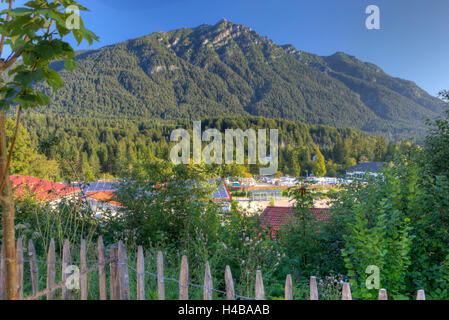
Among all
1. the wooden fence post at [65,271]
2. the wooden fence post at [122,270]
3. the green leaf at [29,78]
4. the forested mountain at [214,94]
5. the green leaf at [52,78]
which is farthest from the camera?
the forested mountain at [214,94]

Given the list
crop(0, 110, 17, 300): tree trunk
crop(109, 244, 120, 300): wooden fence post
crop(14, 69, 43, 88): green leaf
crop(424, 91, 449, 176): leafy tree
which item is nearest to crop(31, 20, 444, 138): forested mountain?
crop(424, 91, 449, 176): leafy tree

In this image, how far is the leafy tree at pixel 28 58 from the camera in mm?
1046

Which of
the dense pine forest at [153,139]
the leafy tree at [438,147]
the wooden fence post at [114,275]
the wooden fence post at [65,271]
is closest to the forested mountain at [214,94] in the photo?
the dense pine forest at [153,139]

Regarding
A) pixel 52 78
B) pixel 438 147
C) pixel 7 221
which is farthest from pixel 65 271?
pixel 438 147

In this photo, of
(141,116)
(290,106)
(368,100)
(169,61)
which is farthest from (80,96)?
(368,100)

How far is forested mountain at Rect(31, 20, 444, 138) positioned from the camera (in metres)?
124

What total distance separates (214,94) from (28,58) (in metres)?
170

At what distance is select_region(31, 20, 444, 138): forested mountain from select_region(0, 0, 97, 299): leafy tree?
374 ft

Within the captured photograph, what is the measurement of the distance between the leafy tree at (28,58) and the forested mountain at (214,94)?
114 meters

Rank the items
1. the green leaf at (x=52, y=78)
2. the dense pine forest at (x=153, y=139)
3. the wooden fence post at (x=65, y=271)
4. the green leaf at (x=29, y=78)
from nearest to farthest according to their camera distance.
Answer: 1. the green leaf at (x=29, y=78)
2. the green leaf at (x=52, y=78)
3. the wooden fence post at (x=65, y=271)
4. the dense pine forest at (x=153, y=139)

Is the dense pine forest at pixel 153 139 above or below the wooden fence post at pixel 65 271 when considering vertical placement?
above

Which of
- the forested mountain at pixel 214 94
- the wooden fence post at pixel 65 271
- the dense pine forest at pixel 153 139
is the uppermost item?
the forested mountain at pixel 214 94

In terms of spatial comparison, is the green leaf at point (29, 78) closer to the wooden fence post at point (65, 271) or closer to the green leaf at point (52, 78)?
the green leaf at point (52, 78)

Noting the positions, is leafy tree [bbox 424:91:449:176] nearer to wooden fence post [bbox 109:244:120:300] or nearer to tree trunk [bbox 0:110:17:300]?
wooden fence post [bbox 109:244:120:300]
